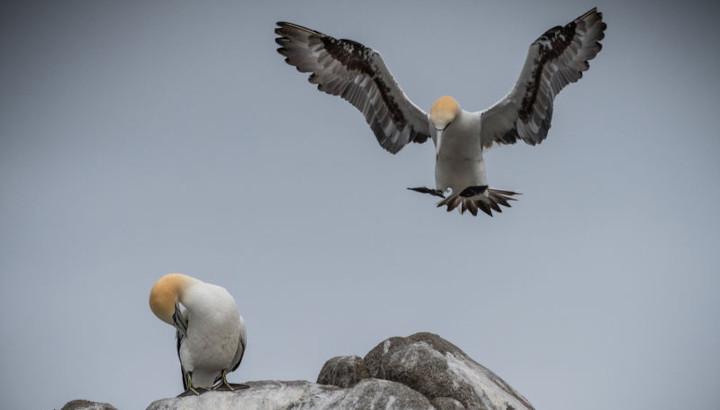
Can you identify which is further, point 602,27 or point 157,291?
point 602,27

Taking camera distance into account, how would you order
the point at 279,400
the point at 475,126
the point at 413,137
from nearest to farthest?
the point at 279,400
the point at 475,126
the point at 413,137

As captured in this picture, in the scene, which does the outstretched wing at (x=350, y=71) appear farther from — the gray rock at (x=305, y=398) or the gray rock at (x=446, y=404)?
the gray rock at (x=446, y=404)

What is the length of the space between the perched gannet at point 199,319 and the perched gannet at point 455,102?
4214mm

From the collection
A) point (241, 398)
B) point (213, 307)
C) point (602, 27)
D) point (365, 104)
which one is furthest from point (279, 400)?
point (602, 27)

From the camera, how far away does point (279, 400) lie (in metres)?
10.1

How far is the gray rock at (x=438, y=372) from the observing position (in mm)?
10117

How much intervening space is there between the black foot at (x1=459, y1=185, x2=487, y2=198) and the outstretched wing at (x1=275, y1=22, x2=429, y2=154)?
5.80 ft

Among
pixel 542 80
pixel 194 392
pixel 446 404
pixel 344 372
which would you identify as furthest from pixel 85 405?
pixel 542 80

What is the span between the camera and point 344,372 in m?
10.9

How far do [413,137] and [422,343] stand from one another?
5.61 metres

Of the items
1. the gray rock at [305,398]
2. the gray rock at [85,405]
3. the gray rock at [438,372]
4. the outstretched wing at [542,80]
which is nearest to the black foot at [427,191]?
the outstretched wing at [542,80]

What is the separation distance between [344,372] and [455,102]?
16.6 ft

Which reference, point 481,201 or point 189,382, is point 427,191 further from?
point 189,382

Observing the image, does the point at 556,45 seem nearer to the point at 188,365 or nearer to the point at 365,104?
the point at 365,104
